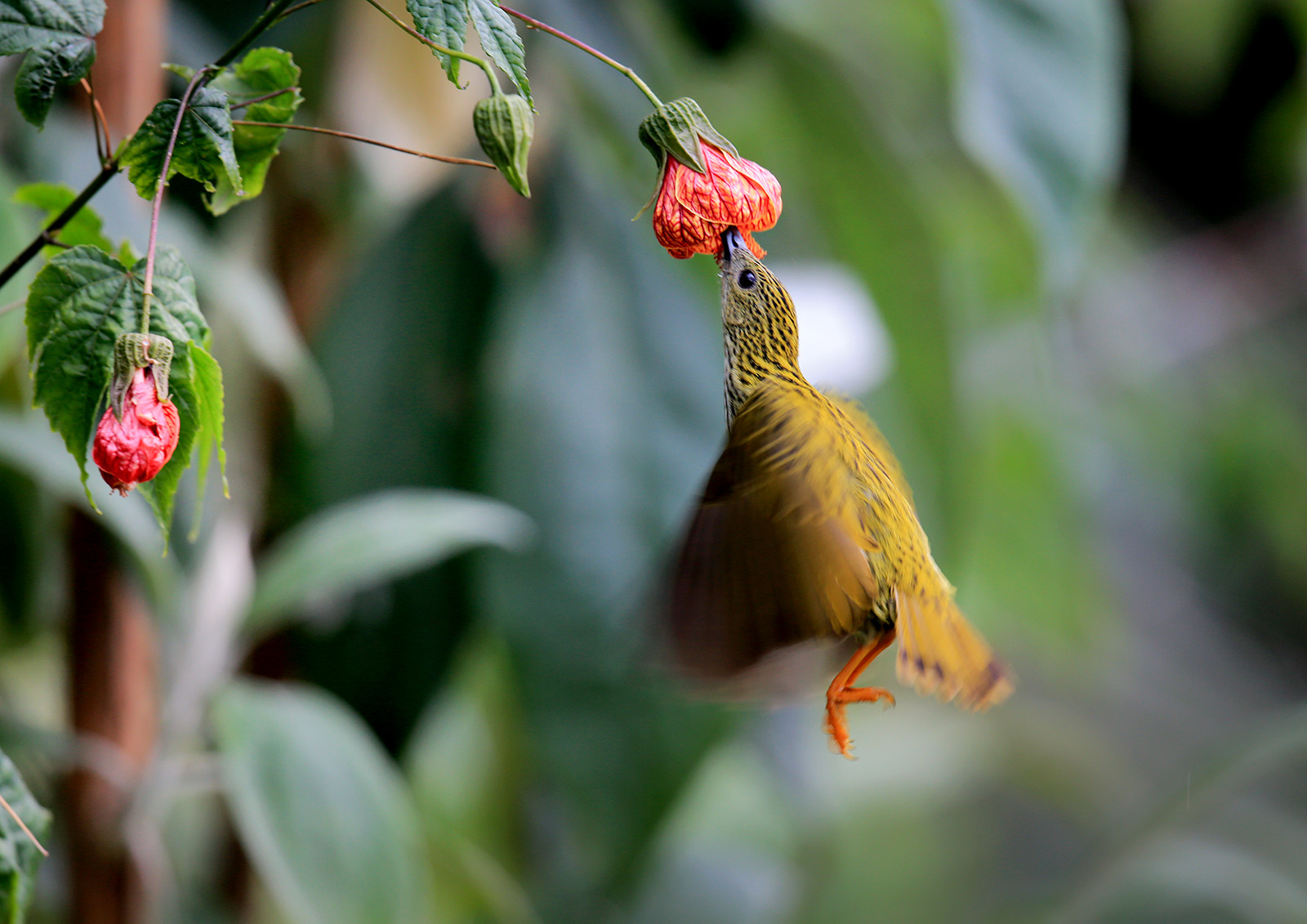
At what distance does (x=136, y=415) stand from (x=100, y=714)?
554mm

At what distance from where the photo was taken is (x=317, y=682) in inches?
39.1

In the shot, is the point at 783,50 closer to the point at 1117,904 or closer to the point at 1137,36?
the point at 1117,904

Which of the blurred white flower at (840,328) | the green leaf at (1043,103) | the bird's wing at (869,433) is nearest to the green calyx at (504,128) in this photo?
the bird's wing at (869,433)

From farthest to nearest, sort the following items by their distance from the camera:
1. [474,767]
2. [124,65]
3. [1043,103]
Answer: [474,767] < [1043,103] < [124,65]

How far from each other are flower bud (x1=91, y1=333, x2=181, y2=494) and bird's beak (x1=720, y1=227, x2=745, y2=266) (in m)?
0.15

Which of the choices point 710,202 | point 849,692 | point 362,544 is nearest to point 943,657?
point 849,692

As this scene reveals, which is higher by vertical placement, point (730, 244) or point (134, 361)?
point (730, 244)

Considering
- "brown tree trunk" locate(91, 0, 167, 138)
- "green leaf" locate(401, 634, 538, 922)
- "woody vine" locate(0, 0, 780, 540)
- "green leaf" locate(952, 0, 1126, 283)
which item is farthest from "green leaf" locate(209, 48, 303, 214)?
"green leaf" locate(401, 634, 538, 922)

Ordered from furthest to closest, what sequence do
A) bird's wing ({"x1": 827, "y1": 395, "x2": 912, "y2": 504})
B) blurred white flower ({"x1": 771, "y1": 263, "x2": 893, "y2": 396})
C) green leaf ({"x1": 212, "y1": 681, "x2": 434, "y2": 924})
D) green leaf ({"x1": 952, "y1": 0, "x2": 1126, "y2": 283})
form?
blurred white flower ({"x1": 771, "y1": 263, "x2": 893, "y2": 396})
green leaf ({"x1": 952, "y1": 0, "x2": 1126, "y2": 283})
green leaf ({"x1": 212, "y1": 681, "x2": 434, "y2": 924})
bird's wing ({"x1": 827, "y1": 395, "x2": 912, "y2": 504})

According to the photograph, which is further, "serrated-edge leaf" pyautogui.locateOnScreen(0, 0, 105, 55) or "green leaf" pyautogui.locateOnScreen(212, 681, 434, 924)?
"green leaf" pyautogui.locateOnScreen(212, 681, 434, 924)

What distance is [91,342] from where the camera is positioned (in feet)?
0.85

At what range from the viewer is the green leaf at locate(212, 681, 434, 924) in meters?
0.64

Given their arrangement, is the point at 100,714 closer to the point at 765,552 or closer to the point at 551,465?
the point at 551,465

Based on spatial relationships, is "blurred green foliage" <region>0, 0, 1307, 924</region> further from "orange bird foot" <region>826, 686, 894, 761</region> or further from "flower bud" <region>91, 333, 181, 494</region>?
"flower bud" <region>91, 333, 181, 494</region>
